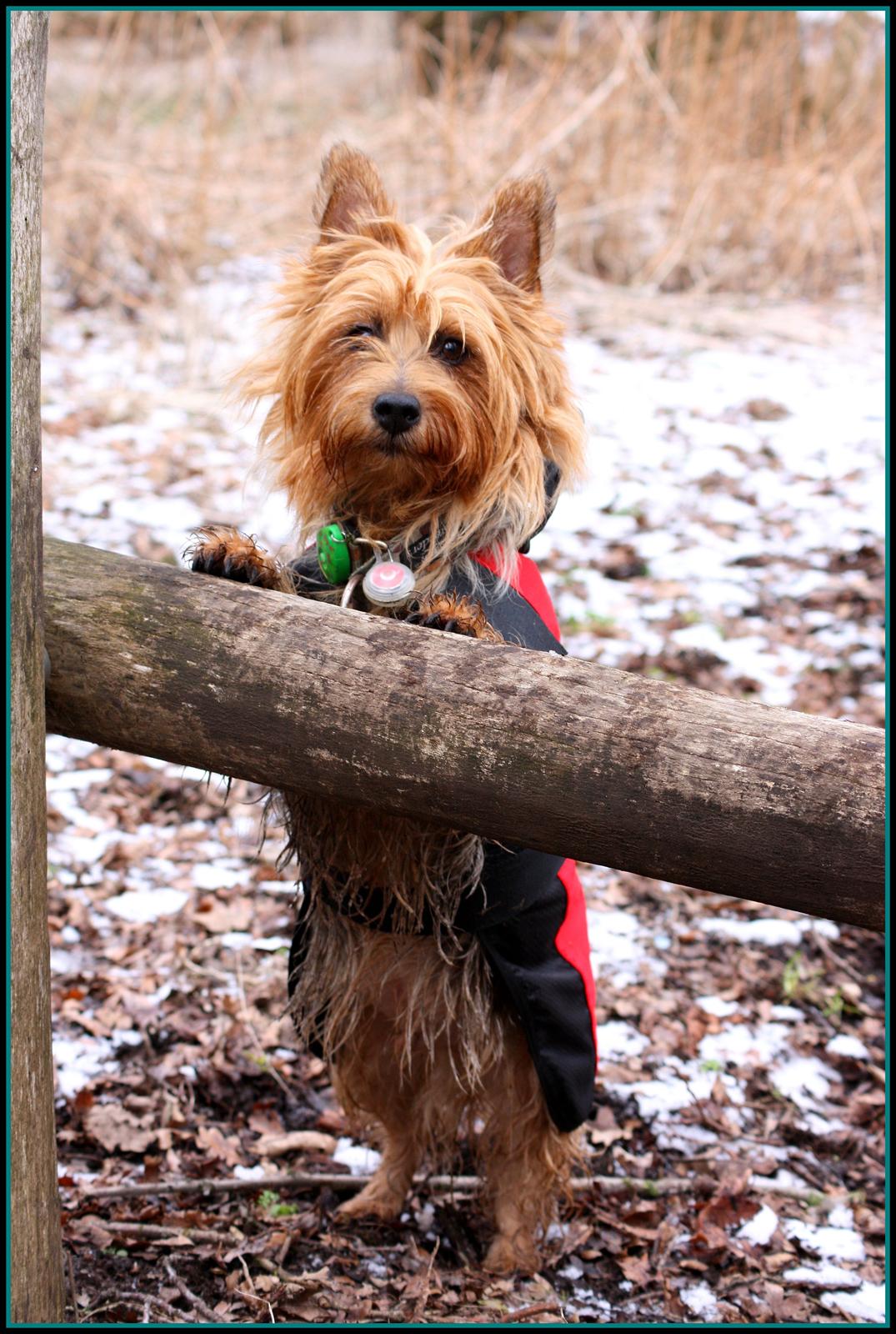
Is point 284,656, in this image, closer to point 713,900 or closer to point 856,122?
point 713,900

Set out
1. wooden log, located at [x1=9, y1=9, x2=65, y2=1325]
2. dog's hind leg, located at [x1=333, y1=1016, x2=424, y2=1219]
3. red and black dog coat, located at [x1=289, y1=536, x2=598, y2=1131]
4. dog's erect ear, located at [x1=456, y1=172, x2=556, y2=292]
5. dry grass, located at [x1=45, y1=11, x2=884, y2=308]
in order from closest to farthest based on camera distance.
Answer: wooden log, located at [x1=9, y1=9, x2=65, y2=1325], red and black dog coat, located at [x1=289, y1=536, x2=598, y2=1131], dog's erect ear, located at [x1=456, y1=172, x2=556, y2=292], dog's hind leg, located at [x1=333, y1=1016, x2=424, y2=1219], dry grass, located at [x1=45, y1=11, x2=884, y2=308]

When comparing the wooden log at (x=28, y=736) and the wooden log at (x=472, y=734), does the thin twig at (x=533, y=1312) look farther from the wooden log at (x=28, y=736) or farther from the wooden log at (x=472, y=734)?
the wooden log at (x=472, y=734)

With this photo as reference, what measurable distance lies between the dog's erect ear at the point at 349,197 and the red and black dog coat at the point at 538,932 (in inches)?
35.4

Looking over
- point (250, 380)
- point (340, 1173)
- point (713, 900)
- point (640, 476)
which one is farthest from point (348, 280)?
point (640, 476)

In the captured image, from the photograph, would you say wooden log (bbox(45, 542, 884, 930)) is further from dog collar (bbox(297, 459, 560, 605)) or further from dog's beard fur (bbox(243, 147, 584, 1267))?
dog's beard fur (bbox(243, 147, 584, 1267))

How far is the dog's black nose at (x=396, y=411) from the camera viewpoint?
2590mm

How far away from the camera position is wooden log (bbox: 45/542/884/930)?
5.54 ft

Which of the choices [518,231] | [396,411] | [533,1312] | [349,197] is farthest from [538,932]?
[349,197]

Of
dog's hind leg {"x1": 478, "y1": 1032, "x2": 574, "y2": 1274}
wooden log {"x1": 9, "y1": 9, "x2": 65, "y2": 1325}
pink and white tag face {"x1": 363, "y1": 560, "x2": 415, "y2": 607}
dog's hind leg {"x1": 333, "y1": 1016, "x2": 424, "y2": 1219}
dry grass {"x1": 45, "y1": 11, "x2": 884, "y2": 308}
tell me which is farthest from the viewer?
dry grass {"x1": 45, "y1": 11, "x2": 884, "y2": 308}

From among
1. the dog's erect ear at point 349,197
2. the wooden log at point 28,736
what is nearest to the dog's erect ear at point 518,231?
the dog's erect ear at point 349,197

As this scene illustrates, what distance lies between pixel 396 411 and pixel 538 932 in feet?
3.92

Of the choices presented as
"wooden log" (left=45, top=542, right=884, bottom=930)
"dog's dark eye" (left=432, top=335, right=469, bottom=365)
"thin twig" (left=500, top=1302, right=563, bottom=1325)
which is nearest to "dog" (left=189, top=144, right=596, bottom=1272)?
"dog's dark eye" (left=432, top=335, right=469, bottom=365)

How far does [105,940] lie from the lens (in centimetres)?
389

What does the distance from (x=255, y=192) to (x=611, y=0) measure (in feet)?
18.9
